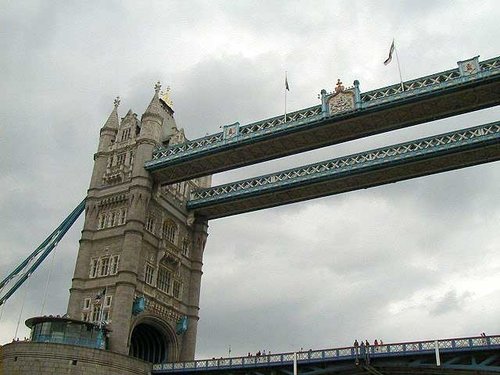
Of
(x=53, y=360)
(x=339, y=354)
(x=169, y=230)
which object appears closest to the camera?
(x=339, y=354)

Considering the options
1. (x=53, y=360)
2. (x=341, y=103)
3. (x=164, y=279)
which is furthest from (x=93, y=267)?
(x=341, y=103)

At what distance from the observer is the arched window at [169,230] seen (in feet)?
215

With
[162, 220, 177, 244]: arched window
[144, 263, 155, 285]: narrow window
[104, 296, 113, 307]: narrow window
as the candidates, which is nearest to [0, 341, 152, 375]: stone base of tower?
[104, 296, 113, 307]: narrow window

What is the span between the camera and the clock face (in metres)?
53.7

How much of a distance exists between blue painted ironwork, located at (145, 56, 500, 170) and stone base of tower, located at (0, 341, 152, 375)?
20309mm

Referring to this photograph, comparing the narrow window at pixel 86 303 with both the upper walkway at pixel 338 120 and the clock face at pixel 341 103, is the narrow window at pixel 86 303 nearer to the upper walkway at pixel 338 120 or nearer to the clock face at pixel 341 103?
the upper walkway at pixel 338 120

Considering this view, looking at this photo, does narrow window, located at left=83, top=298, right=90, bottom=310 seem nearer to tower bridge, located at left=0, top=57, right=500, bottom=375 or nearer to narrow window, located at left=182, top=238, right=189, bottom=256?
tower bridge, located at left=0, top=57, right=500, bottom=375

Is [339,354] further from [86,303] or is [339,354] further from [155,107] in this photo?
[155,107]

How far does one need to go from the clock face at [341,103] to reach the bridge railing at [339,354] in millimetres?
20664

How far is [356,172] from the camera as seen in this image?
5859 centimetres

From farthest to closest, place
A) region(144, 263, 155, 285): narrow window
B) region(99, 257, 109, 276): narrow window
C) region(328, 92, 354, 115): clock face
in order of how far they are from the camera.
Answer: region(144, 263, 155, 285): narrow window → region(99, 257, 109, 276): narrow window → region(328, 92, 354, 115): clock face

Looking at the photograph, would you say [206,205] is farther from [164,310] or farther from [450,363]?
[450,363]

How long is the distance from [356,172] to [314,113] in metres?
7.63

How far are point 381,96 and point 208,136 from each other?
1808 cm
